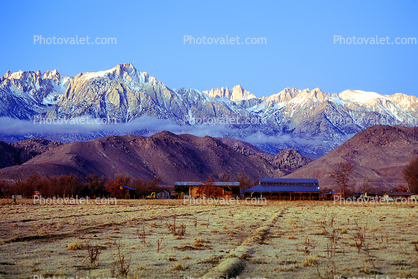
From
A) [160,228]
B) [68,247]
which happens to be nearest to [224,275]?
[68,247]

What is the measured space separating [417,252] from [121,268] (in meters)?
9.76

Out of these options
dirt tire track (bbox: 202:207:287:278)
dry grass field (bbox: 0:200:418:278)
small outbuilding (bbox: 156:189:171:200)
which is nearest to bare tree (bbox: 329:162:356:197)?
small outbuilding (bbox: 156:189:171:200)

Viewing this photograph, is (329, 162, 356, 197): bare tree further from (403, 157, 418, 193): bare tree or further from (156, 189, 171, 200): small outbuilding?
(156, 189, 171, 200): small outbuilding

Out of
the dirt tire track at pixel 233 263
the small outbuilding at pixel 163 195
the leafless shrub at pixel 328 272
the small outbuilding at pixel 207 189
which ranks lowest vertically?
the small outbuilding at pixel 163 195

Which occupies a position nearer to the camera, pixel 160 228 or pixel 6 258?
pixel 6 258

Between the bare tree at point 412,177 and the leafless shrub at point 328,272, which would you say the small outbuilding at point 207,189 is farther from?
the leafless shrub at point 328,272

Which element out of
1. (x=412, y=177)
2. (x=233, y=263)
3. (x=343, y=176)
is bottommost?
(x=233, y=263)

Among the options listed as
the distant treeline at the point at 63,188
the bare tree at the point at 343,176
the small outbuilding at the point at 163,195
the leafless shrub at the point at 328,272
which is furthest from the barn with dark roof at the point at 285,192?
the leafless shrub at the point at 328,272

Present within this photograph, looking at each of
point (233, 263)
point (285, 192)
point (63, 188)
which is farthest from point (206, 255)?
point (63, 188)

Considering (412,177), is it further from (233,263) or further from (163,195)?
(233,263)

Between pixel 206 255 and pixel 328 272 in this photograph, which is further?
pixel 206 255

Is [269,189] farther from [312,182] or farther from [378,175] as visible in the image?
[378,175]

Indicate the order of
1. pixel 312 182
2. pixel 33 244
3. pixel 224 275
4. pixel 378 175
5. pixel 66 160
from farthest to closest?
pixel 378 175, pixel 66 160, pixel 312 182, pixel 33 244, pixel 224 275

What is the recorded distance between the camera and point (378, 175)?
178 meters
